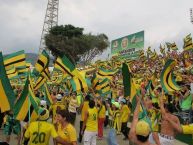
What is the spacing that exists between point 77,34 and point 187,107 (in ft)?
183

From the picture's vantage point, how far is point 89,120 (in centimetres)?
1024

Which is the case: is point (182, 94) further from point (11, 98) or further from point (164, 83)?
point (11, 98)

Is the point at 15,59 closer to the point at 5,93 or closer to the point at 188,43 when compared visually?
the point at 5,93

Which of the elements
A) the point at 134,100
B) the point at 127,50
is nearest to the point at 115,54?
the point at 127,50

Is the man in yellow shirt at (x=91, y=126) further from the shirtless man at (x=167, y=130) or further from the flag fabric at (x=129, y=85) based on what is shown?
the flag fabric at (x=129, y=85)

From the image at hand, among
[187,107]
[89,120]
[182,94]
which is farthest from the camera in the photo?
[182,94]

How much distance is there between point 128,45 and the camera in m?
46.5

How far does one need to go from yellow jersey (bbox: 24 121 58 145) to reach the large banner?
37.7 m

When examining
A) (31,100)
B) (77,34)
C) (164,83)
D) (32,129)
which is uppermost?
(77,34)

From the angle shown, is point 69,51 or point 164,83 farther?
point 69,51

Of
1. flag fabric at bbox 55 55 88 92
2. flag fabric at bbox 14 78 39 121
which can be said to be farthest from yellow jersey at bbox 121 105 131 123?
flag fabric at bbox 14 78 39 121

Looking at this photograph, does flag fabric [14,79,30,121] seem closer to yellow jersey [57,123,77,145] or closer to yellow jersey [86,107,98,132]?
yellow jersey [57,123,77,145]

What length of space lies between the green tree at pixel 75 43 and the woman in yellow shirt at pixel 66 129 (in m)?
59.1

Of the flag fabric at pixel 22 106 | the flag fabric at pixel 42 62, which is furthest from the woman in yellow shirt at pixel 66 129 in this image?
the flag fabric at pixel 42 62
